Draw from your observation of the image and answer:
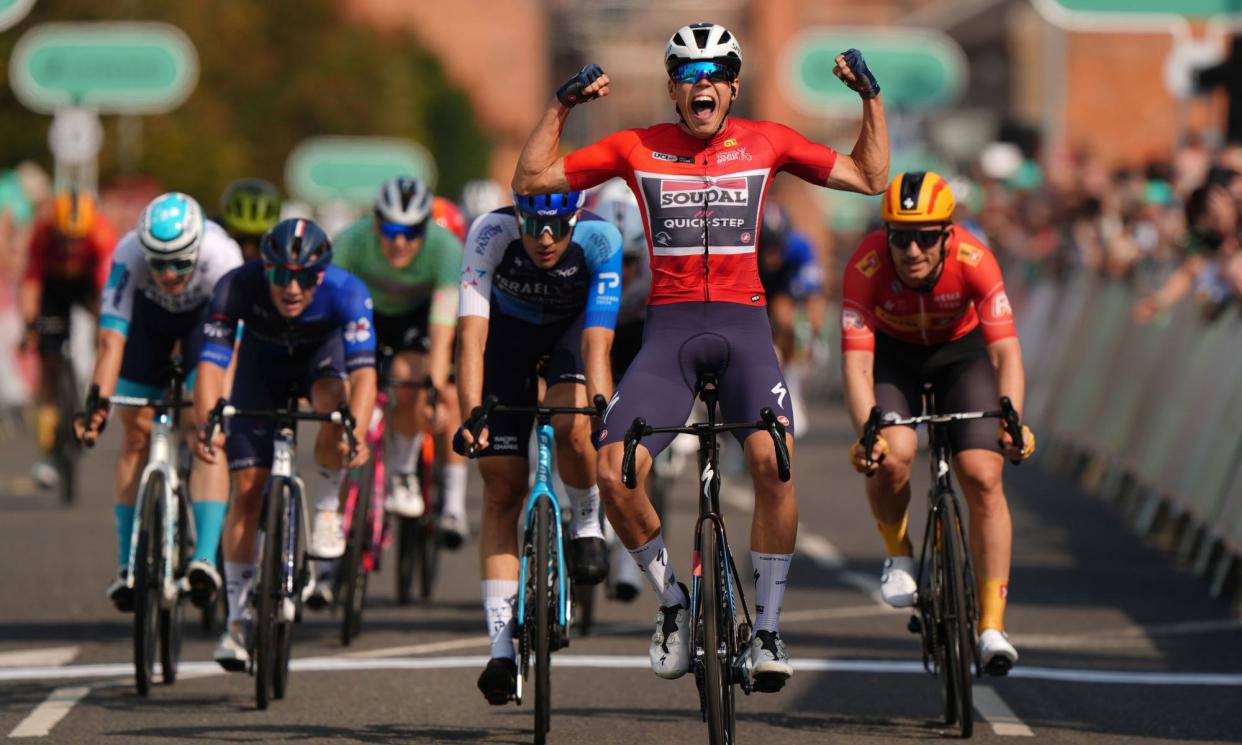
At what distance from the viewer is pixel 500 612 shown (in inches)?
373

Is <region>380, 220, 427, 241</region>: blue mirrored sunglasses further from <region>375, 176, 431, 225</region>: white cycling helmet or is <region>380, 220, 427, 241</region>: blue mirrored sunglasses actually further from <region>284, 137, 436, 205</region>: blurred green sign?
<region>284, 137, 436, 205</region>: blurred green sign

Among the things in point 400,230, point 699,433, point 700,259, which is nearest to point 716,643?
point 699,433

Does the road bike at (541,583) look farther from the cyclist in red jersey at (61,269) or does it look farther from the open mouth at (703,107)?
the cyclist in red jersey at (61,269)

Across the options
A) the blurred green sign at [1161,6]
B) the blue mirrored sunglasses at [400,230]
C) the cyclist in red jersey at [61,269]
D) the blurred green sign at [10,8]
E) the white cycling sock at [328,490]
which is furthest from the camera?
the blurred green sign at [10,8]

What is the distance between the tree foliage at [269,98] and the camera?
49797mm

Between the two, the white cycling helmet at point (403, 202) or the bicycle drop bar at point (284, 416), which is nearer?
the bicycle drop bar at point (284, 416)

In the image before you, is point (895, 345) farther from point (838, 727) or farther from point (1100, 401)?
point (1100, 401)

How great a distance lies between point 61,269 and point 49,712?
823 cm

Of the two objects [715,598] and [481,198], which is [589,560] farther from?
[481,198]

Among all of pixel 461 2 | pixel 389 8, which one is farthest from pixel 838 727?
pixel 461 2

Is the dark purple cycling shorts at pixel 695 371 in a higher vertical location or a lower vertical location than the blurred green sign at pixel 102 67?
lower

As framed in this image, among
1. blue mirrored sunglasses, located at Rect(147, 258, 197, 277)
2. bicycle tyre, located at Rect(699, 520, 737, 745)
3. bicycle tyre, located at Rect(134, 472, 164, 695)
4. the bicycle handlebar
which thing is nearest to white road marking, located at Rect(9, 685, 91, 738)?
bicycle tyre, located at Rect(134, 472, 164, 695)

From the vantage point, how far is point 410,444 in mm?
13281

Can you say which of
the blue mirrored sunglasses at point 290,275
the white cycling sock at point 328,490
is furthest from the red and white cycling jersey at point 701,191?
the white cycling sock at point 328,490
